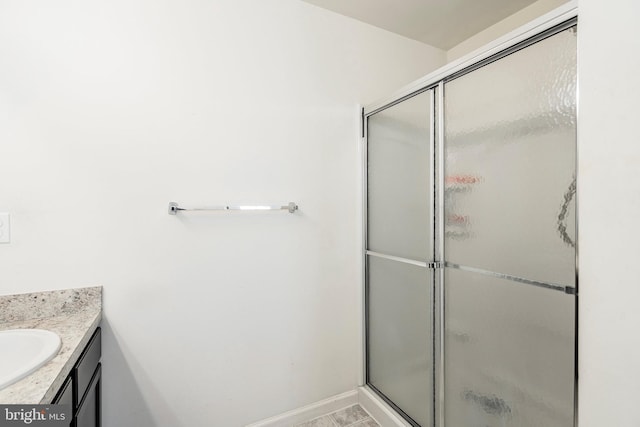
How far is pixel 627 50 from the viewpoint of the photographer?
2.34 ft

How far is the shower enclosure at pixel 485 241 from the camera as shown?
0.97 meters

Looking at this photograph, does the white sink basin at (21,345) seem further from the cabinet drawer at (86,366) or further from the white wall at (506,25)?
the white wall at (506,25)

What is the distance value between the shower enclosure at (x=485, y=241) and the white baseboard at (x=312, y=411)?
268 millimetres

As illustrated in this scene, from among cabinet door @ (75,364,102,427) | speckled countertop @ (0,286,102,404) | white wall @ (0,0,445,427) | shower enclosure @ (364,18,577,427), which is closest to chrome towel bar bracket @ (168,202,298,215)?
white wall @ (0,0,445,427)

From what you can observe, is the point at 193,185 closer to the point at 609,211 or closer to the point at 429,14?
the point at 609,211

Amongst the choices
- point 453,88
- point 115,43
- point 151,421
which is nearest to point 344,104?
point 453,88

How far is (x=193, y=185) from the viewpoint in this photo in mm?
1443

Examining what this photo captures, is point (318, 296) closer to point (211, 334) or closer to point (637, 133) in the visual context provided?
point (211, 334)

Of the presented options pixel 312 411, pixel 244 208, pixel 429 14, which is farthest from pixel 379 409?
pixel 429 14

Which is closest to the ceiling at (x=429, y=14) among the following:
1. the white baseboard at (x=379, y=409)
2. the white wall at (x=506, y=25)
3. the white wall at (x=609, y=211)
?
the white wall at (x=506, y=25)

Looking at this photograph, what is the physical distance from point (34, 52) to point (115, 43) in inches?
11.3

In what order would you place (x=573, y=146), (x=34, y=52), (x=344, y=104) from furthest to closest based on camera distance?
(x=344, y=104)
(x=34, y=52)
(x=573, y=146)

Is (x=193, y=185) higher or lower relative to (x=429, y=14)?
lower

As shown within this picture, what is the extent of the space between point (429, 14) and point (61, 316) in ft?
8.08
